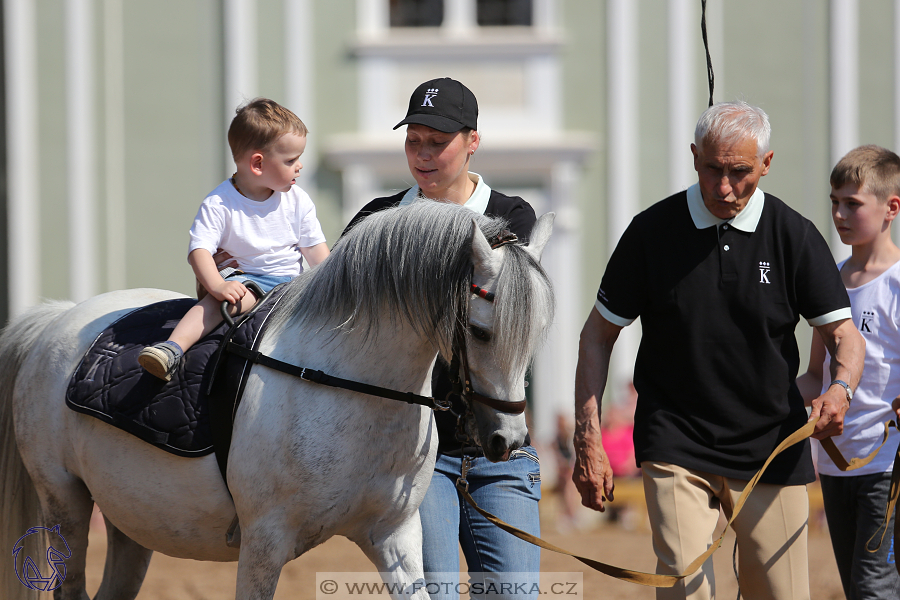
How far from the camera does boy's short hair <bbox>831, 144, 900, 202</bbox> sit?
3.62m

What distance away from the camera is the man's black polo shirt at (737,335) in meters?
3.00

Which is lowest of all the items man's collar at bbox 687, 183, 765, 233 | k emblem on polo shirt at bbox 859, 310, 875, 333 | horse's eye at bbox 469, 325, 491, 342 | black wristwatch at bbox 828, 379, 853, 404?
black wristwatch at bbox 828, 379, 853, 404

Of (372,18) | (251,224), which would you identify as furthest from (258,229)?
(372,18)

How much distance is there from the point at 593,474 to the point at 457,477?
46 centimetres

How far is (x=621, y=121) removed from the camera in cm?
1097

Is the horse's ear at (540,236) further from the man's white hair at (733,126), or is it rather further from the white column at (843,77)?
the white column at (843,77)

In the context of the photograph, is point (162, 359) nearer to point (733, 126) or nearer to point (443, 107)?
point (443, 107)

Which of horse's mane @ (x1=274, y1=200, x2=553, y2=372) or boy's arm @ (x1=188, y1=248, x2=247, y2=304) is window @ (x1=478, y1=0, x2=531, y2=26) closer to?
boy's arm @ (x1=188, y1=248, x2=247, y2=304)

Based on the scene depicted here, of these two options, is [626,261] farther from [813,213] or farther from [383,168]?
[813,213]

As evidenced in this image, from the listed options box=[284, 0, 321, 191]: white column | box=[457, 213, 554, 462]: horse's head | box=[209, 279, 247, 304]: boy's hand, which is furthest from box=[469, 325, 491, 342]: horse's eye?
box=[284, 0, 321, 191]: white column

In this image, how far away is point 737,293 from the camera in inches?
118

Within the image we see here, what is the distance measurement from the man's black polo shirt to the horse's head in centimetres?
65

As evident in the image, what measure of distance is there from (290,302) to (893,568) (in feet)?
7.76

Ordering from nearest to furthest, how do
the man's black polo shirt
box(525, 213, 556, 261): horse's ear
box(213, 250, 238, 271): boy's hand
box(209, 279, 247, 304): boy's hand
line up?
box(525, 213, 556, 261): horse's ear < the man's black polo shirt < box(209, 279, 247, 304): boy's hand < box(213, 250, 238, 271): boy's hand
